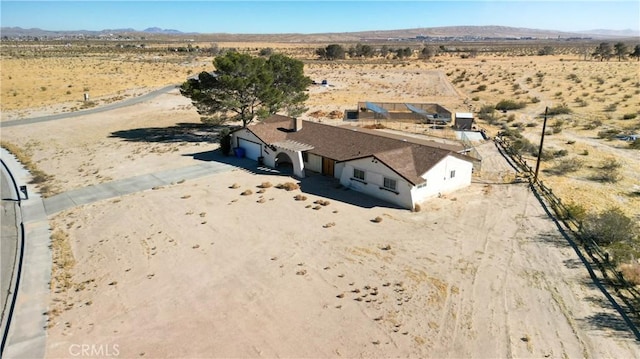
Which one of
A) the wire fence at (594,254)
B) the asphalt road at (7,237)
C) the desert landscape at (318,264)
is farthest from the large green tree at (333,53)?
the asphalt road at (7,237)

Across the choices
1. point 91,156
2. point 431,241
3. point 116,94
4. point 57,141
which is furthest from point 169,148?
point 116,94

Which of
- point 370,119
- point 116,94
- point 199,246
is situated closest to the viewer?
point 199,246

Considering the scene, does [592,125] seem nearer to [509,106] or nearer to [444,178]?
[509,106]

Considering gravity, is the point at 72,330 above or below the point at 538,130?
below

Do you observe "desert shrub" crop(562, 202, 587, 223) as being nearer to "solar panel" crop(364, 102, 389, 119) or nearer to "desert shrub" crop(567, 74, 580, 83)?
"solar panel" crop(364, 102, 389, 119)

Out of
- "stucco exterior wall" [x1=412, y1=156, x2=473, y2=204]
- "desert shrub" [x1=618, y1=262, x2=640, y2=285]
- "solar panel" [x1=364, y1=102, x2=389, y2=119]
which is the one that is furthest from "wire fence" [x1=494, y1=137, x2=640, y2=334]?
"solar panel" [x1=364, y1=102, x2=389, y2=119]

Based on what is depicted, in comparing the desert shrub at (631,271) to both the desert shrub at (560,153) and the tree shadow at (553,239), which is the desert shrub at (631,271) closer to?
the tree shadow at (553,239)

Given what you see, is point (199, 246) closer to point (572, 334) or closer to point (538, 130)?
point (572, 334)
